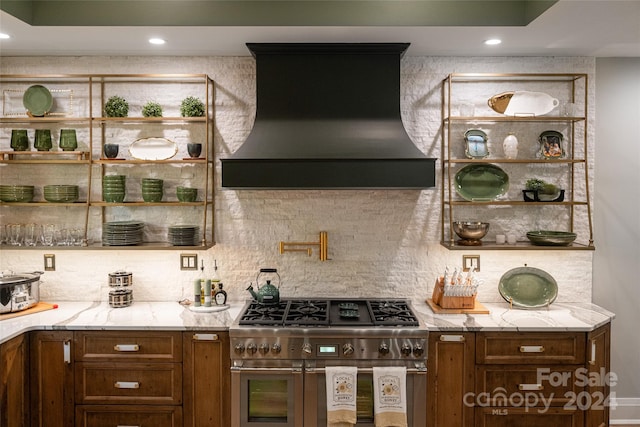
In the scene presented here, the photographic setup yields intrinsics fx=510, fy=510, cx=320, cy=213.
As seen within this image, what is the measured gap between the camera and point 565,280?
148 inches

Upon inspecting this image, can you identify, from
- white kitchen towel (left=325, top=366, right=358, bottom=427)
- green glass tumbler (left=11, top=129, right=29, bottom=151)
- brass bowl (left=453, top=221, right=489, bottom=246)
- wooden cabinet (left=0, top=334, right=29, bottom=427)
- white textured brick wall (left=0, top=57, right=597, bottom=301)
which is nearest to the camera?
wooden cabinet (left=0, top=334, right=29, bottom=427)

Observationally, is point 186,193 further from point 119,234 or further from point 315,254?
point 315,254

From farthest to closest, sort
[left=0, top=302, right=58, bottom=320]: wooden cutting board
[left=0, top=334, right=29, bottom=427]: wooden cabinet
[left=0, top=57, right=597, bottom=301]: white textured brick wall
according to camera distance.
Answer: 1. [left=0, top=57, right=597, bottom=301]: white textured brick wall
2. [left=0, top=302, right=58, bottom=320]: wooden cutting board
3. [left=0, top=334, right=29, bottom=427]: wooden cabinet

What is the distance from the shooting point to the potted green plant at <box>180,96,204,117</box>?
3.58 metres

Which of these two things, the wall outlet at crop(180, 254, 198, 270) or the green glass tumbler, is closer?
the green glass tumbler

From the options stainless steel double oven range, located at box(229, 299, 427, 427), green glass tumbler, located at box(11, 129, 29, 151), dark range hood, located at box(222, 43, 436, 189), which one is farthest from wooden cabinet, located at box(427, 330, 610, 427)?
green glass tumbler, located at box(11, 129, 29, 151)

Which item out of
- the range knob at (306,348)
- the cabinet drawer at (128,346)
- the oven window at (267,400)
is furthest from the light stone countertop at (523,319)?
the cabinet drawer at (128,346)

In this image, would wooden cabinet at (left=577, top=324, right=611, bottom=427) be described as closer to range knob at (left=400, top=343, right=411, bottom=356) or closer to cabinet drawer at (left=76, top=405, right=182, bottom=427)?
range knob at (left=400, top=343, right=411, bottom=356)

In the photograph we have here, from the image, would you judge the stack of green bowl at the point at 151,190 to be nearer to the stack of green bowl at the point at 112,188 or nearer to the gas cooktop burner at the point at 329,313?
the stack of green bowl at the point at 112,188

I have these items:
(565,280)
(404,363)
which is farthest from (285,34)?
(565,280)

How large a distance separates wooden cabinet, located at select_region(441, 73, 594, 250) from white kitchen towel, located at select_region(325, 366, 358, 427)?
1215 millimetres

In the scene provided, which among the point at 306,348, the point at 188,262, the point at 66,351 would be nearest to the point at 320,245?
the point at 306,348

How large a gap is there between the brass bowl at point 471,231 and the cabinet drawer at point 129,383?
203 centimetres

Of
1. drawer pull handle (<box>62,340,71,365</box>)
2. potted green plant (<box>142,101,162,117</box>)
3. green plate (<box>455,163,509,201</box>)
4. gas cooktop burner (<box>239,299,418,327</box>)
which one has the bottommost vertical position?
drawer pull handle (<box>62,340,71,365</box>)
